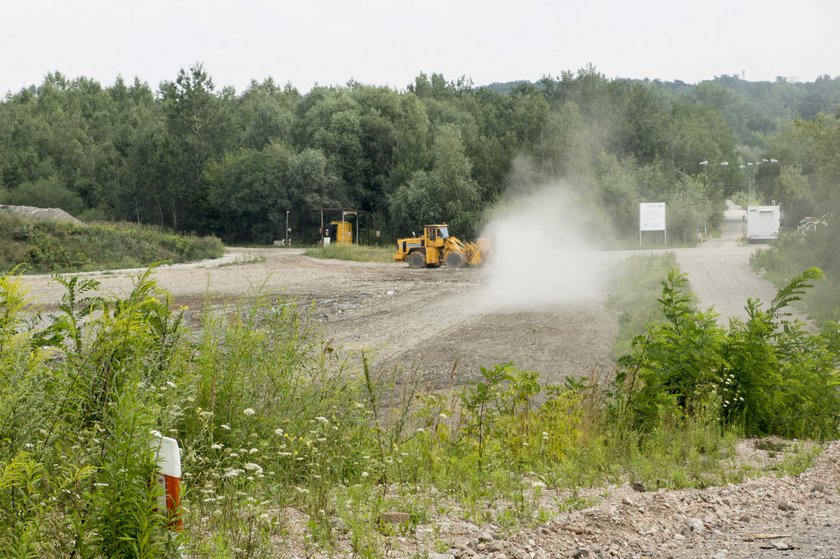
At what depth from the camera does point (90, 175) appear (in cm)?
10881

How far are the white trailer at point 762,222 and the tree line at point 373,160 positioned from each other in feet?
9.05

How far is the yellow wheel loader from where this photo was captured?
175 feet

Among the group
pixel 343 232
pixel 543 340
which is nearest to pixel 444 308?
pixel 543 340

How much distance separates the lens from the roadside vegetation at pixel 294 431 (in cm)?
511

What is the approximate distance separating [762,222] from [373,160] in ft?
121

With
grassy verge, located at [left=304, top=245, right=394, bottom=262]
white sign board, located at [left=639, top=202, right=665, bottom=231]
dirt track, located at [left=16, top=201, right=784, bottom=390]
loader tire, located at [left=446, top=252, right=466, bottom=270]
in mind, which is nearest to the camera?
dirt track, located at [left=16, top=201, right=784, bottom=390]

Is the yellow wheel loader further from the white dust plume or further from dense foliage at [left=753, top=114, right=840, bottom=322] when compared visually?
dense foliage at [left=753, top=114, right=840, bottom=322]

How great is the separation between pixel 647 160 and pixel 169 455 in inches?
3448

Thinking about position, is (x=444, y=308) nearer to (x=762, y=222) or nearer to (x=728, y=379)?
(x=728, y=379)

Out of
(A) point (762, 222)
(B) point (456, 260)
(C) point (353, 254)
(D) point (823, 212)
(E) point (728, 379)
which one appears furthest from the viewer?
(A) point (762, 222)

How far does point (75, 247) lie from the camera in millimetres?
50781

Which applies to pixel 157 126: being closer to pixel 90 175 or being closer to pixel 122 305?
pixel 90 175

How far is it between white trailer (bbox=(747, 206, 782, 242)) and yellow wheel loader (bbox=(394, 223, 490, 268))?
2964cm

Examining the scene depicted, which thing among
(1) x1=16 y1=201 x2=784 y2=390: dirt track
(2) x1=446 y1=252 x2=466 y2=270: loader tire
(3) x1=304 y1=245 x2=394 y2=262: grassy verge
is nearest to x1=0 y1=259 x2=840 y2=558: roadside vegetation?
(1) x1=16 y1=201 x2=784 y2=390: dirt track
